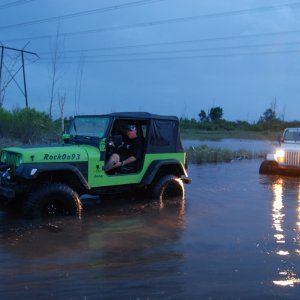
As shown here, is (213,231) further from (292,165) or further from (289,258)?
(292,165)

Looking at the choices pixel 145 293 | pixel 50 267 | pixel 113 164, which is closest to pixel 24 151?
pixel 113 164

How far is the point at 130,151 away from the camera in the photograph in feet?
33.4

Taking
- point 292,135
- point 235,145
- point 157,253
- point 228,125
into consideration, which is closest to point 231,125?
point 228,125

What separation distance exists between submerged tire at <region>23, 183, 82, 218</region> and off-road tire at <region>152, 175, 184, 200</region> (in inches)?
86.6

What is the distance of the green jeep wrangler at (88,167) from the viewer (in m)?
8.32

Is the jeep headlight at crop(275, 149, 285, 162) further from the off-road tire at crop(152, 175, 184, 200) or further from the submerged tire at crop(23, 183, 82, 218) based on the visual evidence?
the submerged tire at crop(23, 183, 82, 218)

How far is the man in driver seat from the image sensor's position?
9.92 m

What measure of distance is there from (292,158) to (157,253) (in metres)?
11.5

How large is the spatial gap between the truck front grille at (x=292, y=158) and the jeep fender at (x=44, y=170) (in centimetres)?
999

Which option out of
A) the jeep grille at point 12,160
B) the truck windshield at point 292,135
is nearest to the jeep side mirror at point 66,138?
the jeep grille at point 12,160

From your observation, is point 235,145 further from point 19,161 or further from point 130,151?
point 19,161

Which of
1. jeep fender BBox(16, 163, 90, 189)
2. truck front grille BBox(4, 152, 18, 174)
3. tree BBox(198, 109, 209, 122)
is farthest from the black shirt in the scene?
tree BBox(198, 109, 209, 122)

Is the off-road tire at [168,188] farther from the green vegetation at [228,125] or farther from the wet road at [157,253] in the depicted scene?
the green vegetation at [228,125]

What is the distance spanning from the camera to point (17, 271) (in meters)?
5.68
